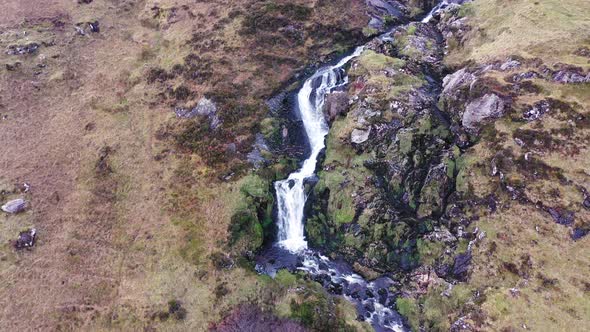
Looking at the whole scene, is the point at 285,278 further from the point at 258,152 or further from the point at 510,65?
the point at 510,65

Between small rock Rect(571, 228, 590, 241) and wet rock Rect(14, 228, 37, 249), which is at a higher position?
small rock Rect(571, 228, 590, 241)

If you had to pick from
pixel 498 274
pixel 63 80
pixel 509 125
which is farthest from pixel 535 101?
pixel 63 80

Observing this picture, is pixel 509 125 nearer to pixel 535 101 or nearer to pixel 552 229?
pixel 535 101

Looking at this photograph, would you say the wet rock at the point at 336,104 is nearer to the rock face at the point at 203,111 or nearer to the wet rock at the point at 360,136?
the wet rock at the point at 360,136

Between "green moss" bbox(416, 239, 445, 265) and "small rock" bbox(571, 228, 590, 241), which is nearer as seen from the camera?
"small rock" bbox(571, 228, 590, 241)

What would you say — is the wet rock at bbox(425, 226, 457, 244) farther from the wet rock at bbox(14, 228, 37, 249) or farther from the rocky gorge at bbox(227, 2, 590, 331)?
the wet rock at bbox(14, 228, 37, 249)

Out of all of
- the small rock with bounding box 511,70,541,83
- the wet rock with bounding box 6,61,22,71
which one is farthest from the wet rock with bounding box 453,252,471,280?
the wet rock with bounding box 6,61,22,71

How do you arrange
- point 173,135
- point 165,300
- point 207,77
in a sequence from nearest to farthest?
point 165,300, point 173,135, point 207,77
